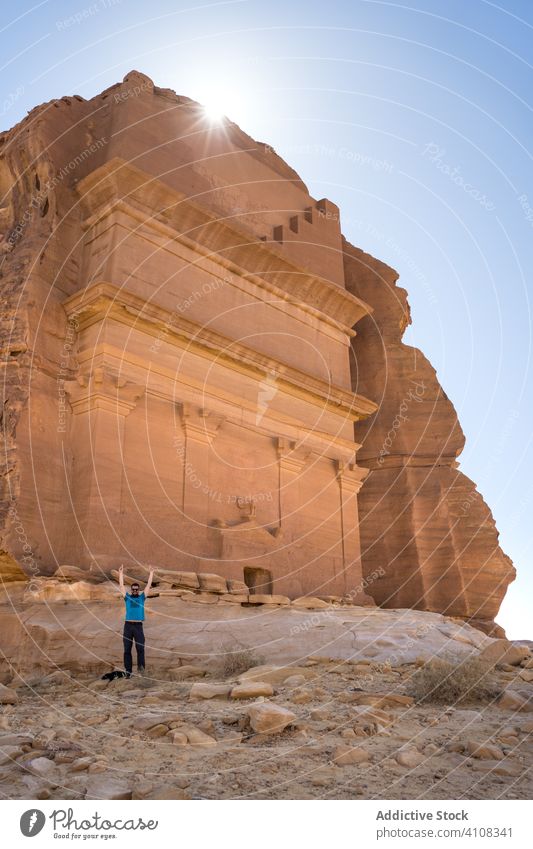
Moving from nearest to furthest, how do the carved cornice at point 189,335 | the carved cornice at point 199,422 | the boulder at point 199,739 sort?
the boulder at point 199,739
the carved cornice at point 189,335
the carved cornice at point 199,422

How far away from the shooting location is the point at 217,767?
4.55 metres

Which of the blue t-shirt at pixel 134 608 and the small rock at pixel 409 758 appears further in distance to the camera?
the blue t-shirt at pixel 134 608

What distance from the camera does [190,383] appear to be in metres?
14.4

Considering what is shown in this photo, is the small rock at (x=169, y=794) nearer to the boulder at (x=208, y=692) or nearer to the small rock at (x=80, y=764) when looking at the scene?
the small rock at (x=80, y=764)

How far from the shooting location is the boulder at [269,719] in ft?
17.4

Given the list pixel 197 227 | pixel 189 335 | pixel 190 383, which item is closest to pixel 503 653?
pixel 190 383

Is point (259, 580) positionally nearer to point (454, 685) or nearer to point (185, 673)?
point (185, 673)

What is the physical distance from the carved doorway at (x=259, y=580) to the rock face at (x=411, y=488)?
6319 mm

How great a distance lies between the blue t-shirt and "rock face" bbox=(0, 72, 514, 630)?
6.33 ft

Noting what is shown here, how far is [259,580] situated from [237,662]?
6535 millimetres

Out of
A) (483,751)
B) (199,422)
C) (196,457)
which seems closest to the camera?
(483,751)

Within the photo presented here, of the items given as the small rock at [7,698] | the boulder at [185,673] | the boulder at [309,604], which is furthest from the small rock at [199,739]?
the boulder at [309,604]

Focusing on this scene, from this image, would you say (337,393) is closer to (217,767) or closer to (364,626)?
(364,626)

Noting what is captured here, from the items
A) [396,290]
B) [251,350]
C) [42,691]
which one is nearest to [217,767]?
[42,691]
